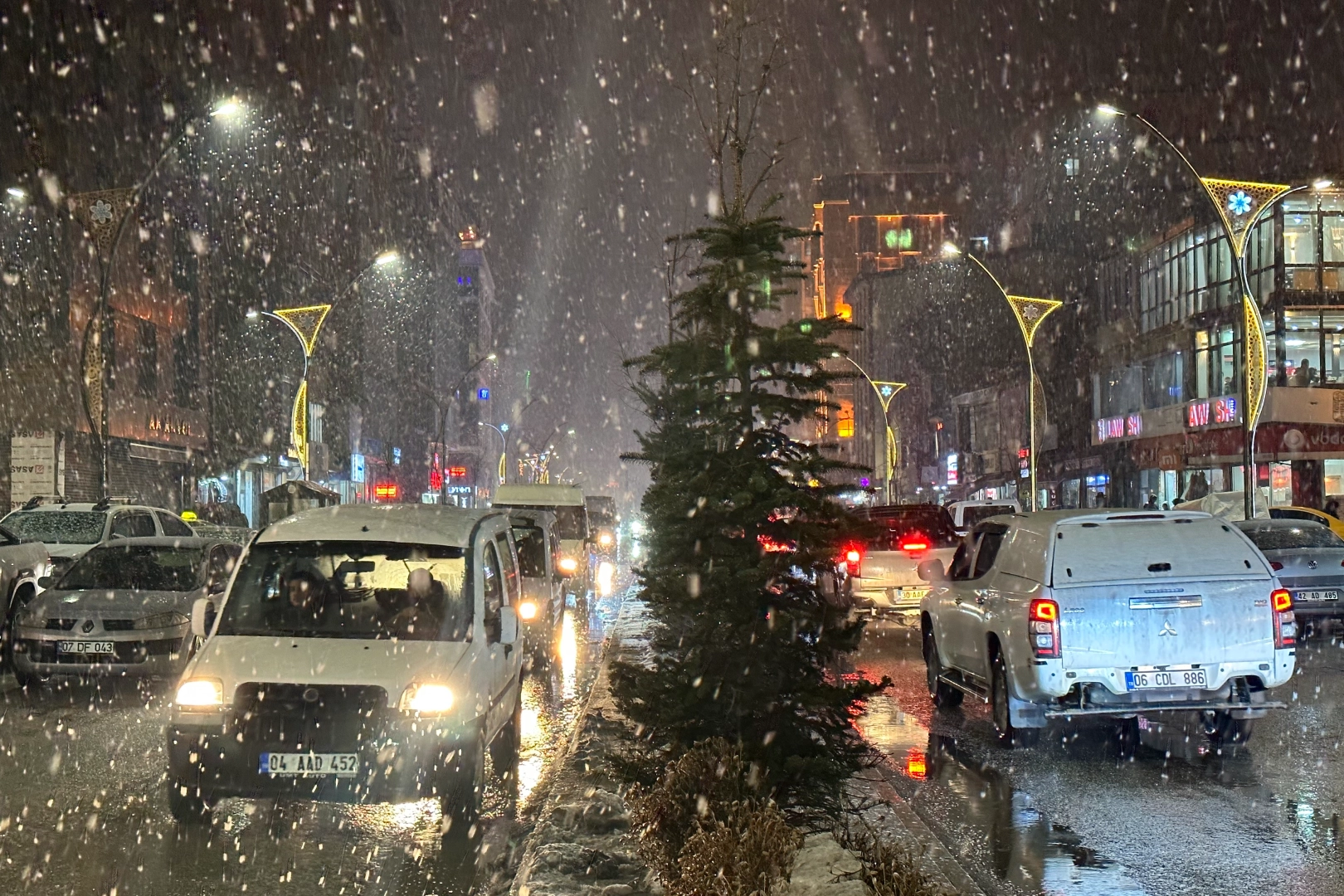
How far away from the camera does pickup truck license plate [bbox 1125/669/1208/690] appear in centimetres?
934

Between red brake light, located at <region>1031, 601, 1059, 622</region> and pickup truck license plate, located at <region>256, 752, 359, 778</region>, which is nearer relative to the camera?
pickup truck license plate, located at <region>256, 752, 359, 778</region>

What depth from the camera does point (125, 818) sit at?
A: 25.4 ft

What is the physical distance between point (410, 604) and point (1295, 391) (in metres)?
42.1

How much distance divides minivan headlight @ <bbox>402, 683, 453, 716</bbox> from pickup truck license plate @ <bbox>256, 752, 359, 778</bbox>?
0.38m

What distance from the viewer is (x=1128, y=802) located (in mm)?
8070

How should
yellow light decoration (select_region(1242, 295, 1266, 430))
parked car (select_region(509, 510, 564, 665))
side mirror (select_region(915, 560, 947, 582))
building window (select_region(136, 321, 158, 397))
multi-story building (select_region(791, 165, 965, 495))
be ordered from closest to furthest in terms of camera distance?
side mirror (select_region(915, 560, 947, 582)) < parked car (select_region(509, 510, 564, 665)) < yellow light decoration (select_region(1242, 295, 1266, 430)) < building window (select_region(136, 321, 158, 397)) < multi-story building (select_region(791, 165, 965, 495))

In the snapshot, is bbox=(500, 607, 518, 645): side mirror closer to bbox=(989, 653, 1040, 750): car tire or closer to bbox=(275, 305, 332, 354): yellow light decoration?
bbox=(989, 653, 1040, 750): car tire

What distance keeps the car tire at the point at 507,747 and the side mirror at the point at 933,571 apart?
427 cm

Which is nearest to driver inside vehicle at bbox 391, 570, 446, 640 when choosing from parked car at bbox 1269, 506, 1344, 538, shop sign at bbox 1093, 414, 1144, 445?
parked car at bbox 1269, 506, 1344, 538

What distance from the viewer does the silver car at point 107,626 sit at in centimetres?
1303

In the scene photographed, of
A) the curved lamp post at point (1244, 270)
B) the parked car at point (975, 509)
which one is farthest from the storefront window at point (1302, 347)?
the parked car at point (975, 509)

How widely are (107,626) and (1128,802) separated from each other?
31.7ft

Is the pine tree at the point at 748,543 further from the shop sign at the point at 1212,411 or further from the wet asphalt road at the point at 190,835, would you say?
the shop sign at the point at 1212,411

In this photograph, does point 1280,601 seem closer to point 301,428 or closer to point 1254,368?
point 1254,368
